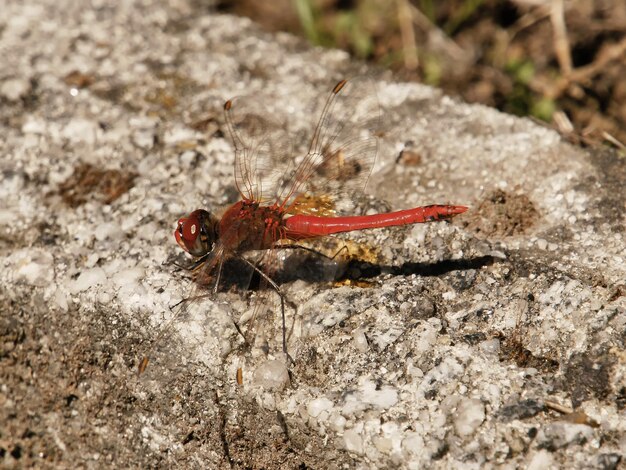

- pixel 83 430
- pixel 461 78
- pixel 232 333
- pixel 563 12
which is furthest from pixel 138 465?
pixel 563 12

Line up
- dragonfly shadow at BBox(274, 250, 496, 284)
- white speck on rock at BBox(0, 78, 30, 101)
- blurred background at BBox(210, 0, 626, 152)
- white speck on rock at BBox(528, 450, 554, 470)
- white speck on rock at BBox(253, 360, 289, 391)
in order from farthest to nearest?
blurred background at BBox(210, 0, 626, 152)
white speck on rock at BBox(0, 78, 30, 101)
dragonfly shadow at BBox(274, 250, 496, 284)
white speck on rock at BBox(253, 360, 289, 391)
white speck on rock at BBox(528, 450, 554, 470)

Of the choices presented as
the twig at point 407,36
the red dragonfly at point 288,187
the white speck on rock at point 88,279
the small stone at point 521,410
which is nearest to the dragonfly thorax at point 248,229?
the red dragonfly at point 288,187

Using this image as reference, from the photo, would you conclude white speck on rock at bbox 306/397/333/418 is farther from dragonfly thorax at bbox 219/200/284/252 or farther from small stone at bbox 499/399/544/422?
dragonfly thorax at bbox 219/200/284/252

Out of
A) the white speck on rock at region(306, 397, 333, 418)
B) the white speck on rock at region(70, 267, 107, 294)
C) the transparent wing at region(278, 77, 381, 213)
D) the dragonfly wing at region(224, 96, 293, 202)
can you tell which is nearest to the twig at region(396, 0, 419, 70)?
the transparent wing at region(278, 77, 381, 213)

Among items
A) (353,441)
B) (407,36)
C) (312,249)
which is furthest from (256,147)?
(407,36)

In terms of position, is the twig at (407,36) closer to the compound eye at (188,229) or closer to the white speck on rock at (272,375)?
the compound eye at (188,229)

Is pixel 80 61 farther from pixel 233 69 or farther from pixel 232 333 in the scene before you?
pixel 232 333

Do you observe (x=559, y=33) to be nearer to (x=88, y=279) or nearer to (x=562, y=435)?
(x=562, y=435)
